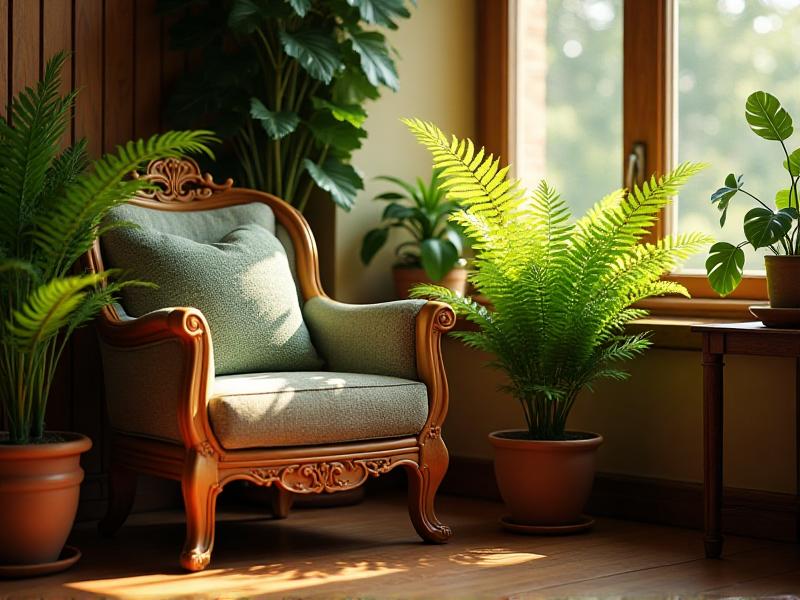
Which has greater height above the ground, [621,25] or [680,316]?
[621,25]

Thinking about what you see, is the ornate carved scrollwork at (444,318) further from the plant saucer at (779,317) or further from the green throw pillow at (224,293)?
the plant saucer at (779,317)

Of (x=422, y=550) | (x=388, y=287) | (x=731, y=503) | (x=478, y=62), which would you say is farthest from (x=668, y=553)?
(x=478, y=62)

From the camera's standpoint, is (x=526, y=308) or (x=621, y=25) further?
(x=621, y=25)

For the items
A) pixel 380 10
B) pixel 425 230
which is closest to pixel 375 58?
pixel 380 10

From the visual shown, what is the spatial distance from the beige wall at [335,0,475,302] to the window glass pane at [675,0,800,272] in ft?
2.87

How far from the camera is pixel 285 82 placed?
3820 mm

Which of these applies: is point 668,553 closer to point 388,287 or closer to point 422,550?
point 422,550

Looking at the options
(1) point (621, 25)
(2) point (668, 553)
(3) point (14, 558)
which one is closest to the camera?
(3) point (14, 558)

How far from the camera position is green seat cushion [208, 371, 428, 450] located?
2.85 metres

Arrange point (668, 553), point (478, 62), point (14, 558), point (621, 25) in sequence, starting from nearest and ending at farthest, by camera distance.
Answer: point (14, 558), point (668, 553), point (621, 25), point (478, 62)

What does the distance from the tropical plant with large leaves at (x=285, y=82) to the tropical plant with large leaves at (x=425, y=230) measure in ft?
0.68

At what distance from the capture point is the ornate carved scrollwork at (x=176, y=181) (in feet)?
11.5

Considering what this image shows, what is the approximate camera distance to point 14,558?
2809 millimetres

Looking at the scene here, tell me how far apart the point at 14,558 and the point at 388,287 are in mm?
1771
